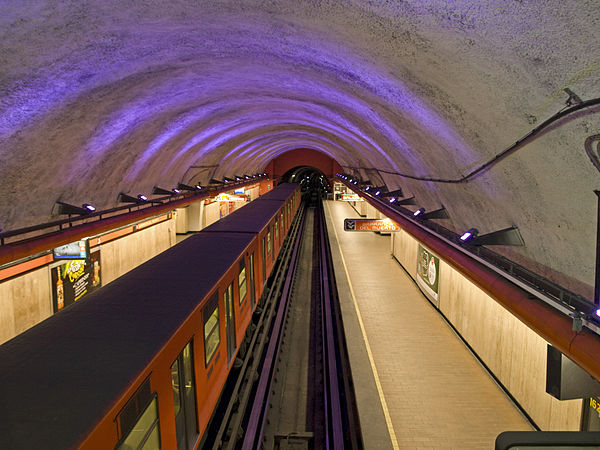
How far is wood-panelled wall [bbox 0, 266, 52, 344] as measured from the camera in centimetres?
746

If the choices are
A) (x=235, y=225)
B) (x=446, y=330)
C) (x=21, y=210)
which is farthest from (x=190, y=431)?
(x=446, y=330)

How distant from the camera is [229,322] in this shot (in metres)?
5.78

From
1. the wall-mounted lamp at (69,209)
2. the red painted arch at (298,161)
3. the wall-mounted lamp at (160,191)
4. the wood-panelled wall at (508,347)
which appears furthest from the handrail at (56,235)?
the red painted arch at (298,161)

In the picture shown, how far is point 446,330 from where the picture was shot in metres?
9.34

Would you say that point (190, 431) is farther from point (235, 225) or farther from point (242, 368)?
point (235, 225)

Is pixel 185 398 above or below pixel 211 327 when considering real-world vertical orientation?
below

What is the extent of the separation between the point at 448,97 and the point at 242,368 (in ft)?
17.6

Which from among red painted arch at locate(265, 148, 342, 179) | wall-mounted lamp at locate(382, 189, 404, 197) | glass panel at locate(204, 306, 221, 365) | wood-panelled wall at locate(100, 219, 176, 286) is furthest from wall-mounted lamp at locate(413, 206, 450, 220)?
red painted arch at locate(265, 148, 342, 179)

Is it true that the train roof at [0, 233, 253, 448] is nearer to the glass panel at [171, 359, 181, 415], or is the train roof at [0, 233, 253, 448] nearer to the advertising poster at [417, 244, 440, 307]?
the glass panel at [171, 359, 181, 415]

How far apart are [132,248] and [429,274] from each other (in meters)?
9.38

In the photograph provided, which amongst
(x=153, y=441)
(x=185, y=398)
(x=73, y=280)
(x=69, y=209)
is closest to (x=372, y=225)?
(x=69, y=209)

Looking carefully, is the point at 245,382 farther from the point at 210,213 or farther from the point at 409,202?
the point at 210,213

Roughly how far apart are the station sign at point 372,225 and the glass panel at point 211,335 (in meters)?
6.29

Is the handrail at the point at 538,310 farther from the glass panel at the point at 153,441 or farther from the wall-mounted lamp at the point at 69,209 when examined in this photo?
the wall-mounted lamp at the point at 69,209
